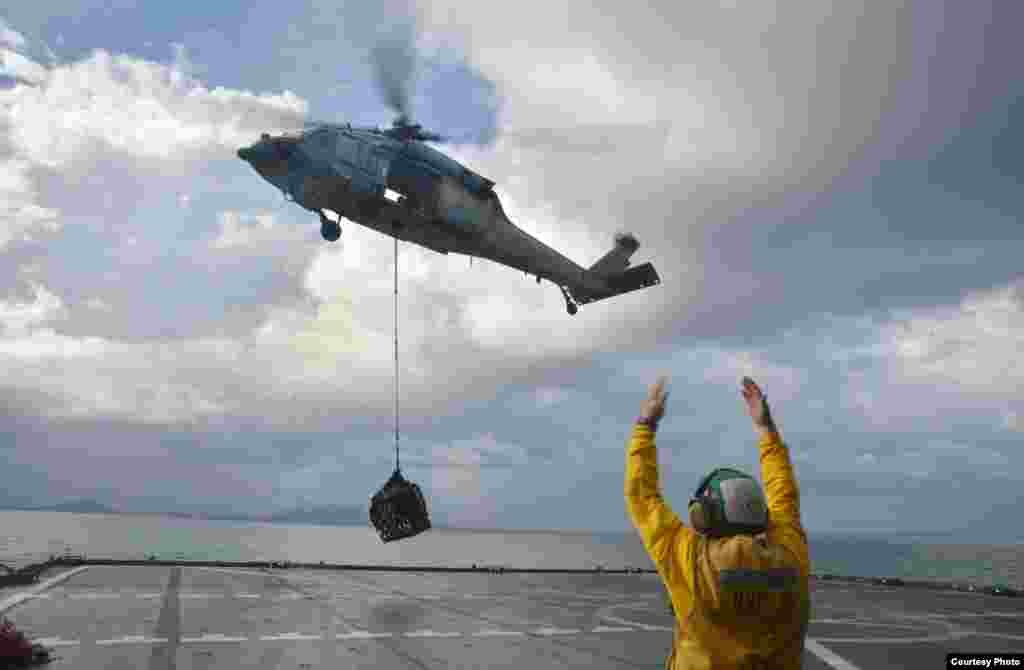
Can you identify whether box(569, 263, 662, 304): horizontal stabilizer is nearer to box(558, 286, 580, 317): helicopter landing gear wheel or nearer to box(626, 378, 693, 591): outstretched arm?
box(558, 286, 580, 317): helicopter landing gear wheel

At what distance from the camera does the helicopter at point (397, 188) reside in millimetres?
23047

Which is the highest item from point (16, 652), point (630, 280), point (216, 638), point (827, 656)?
point (630, 280)

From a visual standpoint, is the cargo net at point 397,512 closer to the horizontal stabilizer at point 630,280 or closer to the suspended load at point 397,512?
the suspended load at point 397,512

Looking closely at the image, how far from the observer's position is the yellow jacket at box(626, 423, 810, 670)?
3617mm

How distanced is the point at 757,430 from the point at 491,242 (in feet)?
72.0

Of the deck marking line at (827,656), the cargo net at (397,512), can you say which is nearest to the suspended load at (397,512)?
the cargo net at (397,512)

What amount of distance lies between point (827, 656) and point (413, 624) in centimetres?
884

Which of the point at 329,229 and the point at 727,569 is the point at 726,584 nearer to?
the point at 727,569

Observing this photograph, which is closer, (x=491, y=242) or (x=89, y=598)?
(x=89, y=598)

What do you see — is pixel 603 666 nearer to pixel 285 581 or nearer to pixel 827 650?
pixel 827 650

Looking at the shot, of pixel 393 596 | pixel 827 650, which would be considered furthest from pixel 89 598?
pixel 827 650

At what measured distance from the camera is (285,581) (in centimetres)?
3044

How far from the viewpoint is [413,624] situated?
18.2m

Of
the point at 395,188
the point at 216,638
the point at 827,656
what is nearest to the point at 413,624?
the point at 216,638
